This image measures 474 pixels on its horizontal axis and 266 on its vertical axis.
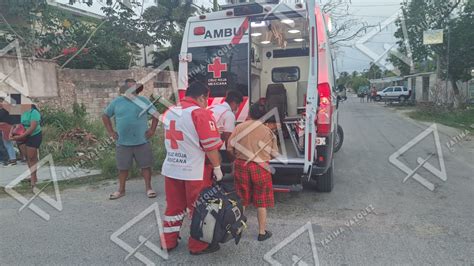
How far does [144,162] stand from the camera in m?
5.38

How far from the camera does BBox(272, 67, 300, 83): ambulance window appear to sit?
7930 mm

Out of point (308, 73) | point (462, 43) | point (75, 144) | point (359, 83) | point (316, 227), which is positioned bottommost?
point (316, 227)

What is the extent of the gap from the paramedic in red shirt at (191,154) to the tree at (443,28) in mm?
19924

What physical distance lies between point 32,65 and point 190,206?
9640 mm

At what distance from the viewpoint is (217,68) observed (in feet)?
16.8

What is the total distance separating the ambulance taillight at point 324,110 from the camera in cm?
433

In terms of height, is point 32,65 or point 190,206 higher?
point 32,65

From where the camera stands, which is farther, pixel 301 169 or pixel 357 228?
pixel 301 169

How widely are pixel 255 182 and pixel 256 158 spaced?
9.9 inches

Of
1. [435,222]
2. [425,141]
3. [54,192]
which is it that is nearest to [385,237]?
[435,222]

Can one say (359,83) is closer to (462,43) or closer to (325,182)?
(462,43)

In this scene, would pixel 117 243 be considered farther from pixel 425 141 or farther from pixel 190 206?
pixel 425 141

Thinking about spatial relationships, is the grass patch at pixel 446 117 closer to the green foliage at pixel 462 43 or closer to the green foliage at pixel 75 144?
the green foliage at pixel 462 43

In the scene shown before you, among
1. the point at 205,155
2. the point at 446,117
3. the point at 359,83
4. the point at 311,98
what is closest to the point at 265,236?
the point at 205,155
